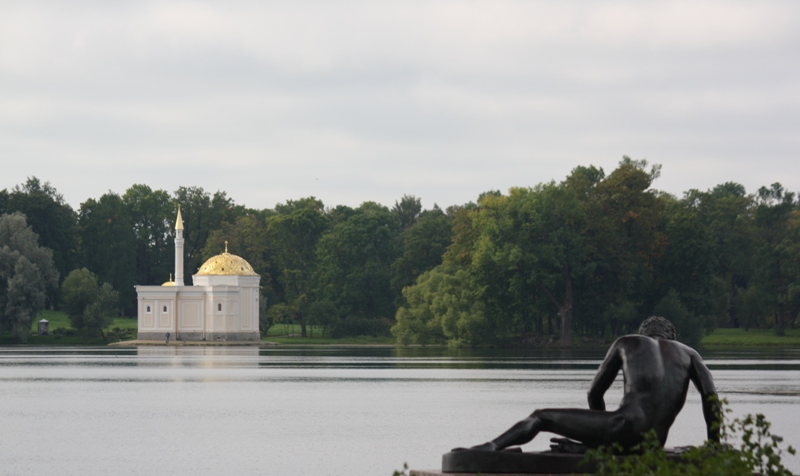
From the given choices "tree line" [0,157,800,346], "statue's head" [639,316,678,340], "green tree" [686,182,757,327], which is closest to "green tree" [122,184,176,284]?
"tree line" [0,157,800,346]

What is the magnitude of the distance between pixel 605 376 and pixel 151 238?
5203 inches

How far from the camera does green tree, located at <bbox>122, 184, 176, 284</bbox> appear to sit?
14062cm

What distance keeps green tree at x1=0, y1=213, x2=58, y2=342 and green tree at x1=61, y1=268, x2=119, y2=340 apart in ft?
5.75

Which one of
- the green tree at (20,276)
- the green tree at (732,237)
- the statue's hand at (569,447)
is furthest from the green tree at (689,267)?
the statue's hand at (569,447)

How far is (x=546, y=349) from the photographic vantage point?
3642 inches

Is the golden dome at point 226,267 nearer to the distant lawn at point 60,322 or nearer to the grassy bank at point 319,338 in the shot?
the grassy bank at point 319,338

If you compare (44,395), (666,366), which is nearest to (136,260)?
(44,395)

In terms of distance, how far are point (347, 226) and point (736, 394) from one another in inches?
3558

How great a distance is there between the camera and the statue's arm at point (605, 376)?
12.4 m

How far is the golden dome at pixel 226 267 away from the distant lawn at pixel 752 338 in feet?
130

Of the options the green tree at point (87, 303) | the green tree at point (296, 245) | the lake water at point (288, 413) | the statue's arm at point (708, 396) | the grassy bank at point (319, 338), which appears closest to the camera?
the statue's arm at point (708, 396)

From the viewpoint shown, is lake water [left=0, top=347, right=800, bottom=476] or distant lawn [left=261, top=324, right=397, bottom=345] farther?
distant lawn [left=261, top=324, right=397, bottom=345]

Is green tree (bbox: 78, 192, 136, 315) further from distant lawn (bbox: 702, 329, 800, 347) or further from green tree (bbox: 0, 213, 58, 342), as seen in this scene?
distant lawn (bbox: 702, 329, 800, 347)

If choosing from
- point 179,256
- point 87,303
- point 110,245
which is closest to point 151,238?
point 110,245
